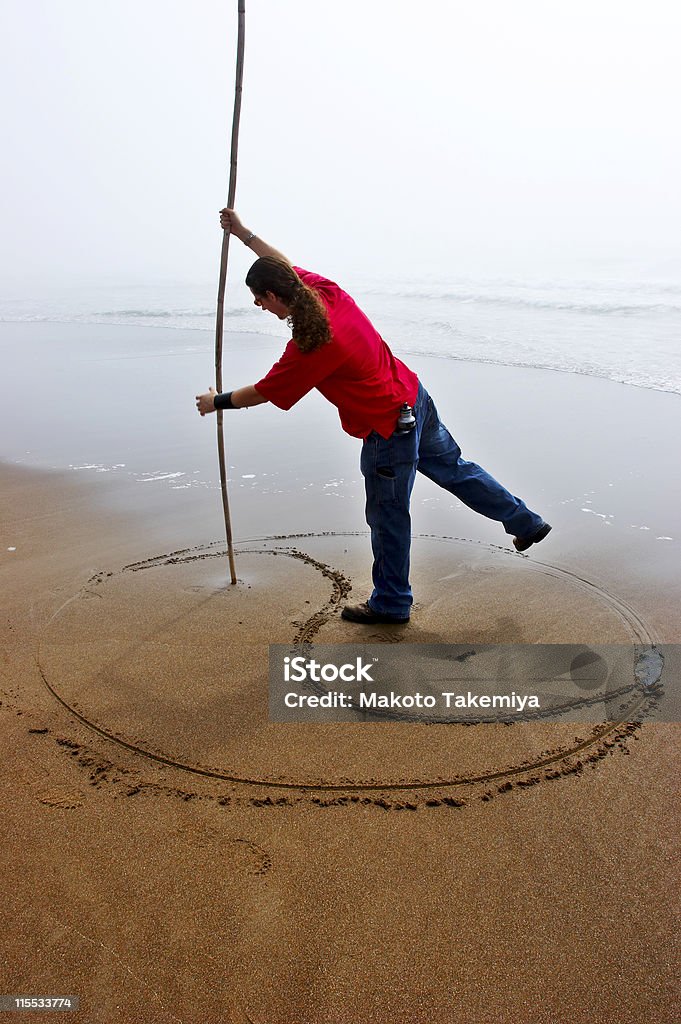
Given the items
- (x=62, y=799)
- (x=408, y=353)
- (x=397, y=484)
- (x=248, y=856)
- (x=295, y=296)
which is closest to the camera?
(x=248, y=856)

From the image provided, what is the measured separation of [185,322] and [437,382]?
28.0 ft

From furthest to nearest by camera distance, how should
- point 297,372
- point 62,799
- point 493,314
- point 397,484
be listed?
point 493,314 → point 397,484 → point 297,372 → point 62,799

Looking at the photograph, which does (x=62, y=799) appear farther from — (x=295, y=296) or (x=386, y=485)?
(x=295, y=296)

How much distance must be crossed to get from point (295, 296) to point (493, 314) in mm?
12788

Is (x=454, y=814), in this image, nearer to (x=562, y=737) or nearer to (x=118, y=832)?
Result: (x=562, y=737)

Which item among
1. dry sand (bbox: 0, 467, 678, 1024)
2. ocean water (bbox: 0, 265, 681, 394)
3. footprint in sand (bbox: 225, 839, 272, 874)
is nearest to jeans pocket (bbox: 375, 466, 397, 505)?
dry sand (bbox: 0, 467, 678, 1024)

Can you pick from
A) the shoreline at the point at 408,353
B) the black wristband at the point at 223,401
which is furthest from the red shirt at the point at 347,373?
the shoreline at the point at 408,353

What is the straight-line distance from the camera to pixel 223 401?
3.34 meters

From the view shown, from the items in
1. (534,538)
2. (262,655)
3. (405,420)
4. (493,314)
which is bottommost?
(493,314)

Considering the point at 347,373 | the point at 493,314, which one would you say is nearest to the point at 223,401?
the point at 347,373

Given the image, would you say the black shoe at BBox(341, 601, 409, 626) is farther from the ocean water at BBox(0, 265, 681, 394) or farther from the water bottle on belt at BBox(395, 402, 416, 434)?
the ocean water at BBox(0, 265, 681, 394)

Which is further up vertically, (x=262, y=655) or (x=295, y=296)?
(x=295, y=296)

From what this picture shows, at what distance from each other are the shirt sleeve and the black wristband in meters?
0.13

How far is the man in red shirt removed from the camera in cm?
312
